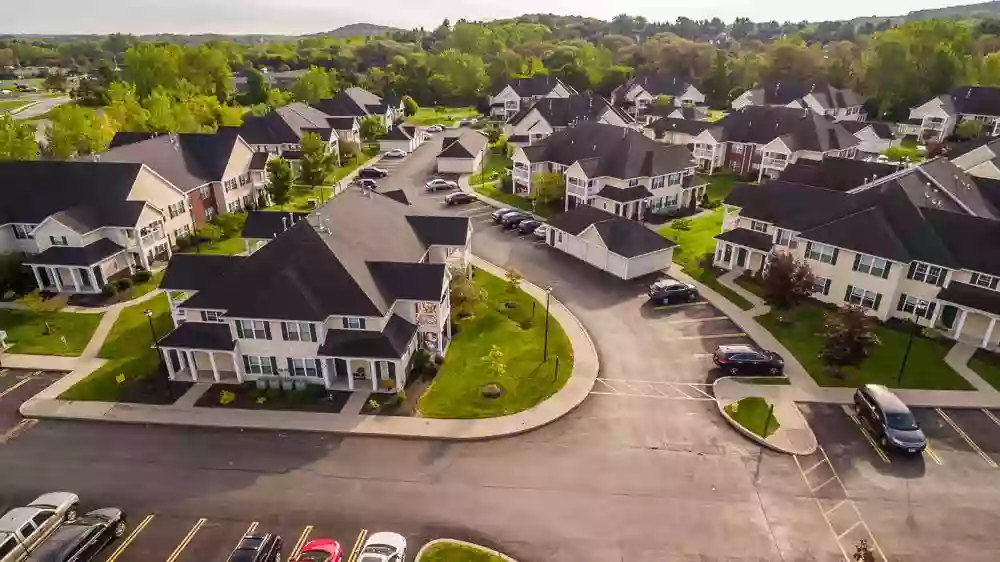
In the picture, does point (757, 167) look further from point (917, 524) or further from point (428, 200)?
point (917, 524)

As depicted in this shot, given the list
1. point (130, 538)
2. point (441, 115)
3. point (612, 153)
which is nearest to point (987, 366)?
point (612, 153)

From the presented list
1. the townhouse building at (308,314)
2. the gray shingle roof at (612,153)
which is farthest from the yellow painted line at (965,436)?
the gray shingle roof at (612,153)

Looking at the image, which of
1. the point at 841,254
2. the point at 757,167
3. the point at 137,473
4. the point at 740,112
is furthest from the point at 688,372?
the point at 740,112

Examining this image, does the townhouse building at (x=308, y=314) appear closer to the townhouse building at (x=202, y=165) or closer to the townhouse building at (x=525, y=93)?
the townhouse building at (x=202, y=165)

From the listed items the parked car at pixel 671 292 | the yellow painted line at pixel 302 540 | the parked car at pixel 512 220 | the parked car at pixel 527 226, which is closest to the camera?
the yellow painted line at pixel 302 540

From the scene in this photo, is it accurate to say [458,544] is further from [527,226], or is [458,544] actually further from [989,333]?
[527,226]

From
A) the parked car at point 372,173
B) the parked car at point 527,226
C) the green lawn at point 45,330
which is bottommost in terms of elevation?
the green lawn at point 45,330

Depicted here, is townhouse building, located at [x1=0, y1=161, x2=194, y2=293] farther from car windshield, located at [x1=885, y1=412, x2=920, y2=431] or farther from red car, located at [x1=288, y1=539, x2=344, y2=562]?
car windshield, located at [x1=885, y1=412, x2=920, y2=431]
